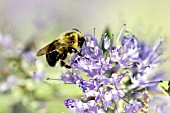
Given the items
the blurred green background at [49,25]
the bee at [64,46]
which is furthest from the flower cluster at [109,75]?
the blurred green background at [49,25]

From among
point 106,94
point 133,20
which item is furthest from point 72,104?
point 133,20

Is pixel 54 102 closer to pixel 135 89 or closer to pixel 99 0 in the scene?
pixel 135 89

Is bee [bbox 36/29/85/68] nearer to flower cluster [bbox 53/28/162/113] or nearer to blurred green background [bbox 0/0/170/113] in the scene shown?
flower cluster [bbox 53/28/162/113]

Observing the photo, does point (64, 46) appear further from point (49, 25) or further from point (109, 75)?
point (49, 25)

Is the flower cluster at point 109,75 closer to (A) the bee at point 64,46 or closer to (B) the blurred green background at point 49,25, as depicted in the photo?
(A) the bee at point 64,46

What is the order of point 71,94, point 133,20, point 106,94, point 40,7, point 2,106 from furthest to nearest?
1. point 40,7
2. point 133,20
3. point 2,106
4. point 71,94
5. point 106,94

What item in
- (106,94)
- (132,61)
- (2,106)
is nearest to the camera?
(106,94)

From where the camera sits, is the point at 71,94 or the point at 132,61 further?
the point at 71,94
